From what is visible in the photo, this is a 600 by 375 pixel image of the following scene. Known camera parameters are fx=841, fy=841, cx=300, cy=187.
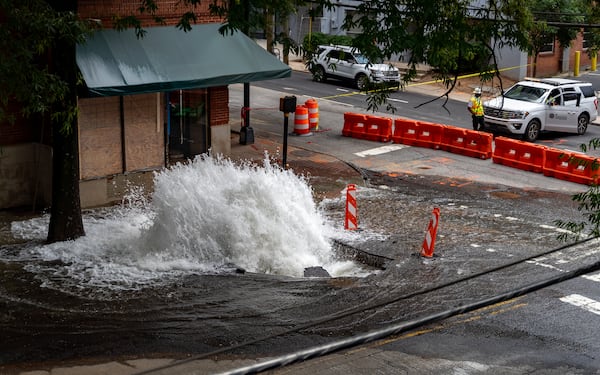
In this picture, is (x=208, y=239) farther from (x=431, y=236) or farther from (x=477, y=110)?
(x=477, y=110)

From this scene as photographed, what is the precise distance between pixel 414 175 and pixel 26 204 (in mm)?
10079

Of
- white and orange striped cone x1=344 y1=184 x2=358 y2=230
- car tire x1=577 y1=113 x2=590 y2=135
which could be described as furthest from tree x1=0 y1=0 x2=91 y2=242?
car tire x1=577 y1=113 x2=590 y2=135

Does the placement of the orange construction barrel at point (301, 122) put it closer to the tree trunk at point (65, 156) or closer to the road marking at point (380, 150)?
the road marking at point (380, 150)

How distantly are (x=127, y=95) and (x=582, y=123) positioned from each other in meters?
17.1

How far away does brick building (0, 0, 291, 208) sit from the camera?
17.8 metres

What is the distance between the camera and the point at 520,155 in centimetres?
2358

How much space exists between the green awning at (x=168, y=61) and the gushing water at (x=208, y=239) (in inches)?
113

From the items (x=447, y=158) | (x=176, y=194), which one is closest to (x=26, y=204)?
(x=176, y=194)

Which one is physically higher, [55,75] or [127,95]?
[55,75]

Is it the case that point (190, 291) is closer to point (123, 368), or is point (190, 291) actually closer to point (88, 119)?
point (123, 368)

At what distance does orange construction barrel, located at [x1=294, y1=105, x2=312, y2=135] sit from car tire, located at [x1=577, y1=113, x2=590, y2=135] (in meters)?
9.32

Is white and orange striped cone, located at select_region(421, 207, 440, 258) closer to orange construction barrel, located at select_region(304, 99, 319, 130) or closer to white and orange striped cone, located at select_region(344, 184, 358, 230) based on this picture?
white and orange striped cone, located at select_region(344, 184, 358, 230)

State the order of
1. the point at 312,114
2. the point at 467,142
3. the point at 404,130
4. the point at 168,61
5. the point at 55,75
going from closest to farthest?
the point at 55,75 < the point at 168,61 < the point at 467,142 < the point at 404,130 < the point at 312,114

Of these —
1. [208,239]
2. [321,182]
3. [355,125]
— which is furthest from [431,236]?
[355,125]
